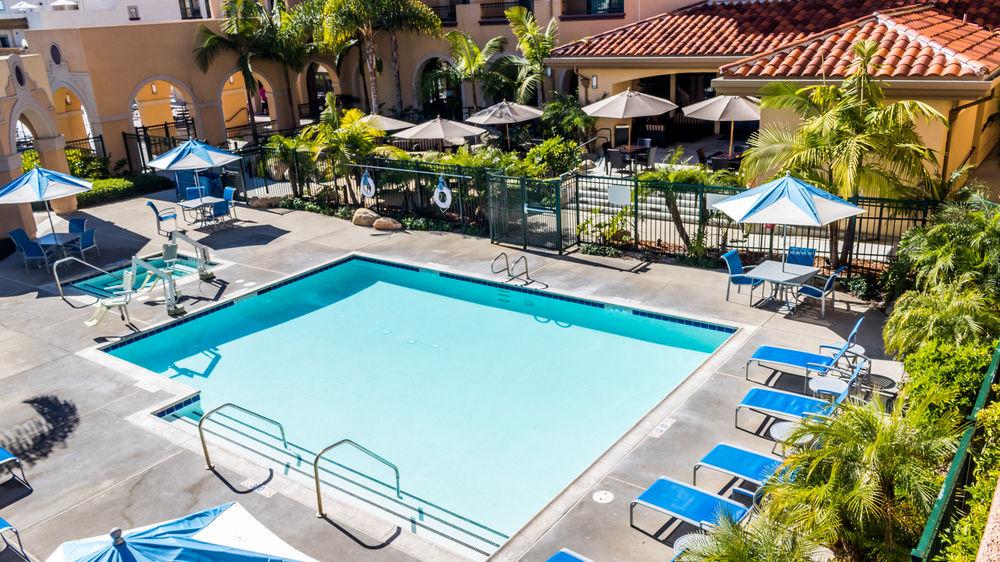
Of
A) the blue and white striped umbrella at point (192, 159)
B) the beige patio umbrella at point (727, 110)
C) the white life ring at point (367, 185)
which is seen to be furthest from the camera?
the white life ring at point (367, 185)


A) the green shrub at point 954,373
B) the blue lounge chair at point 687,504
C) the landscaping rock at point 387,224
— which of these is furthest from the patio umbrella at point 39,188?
the green shrub at point 954,373

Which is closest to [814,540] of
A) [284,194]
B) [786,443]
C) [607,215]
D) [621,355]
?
[786,443]

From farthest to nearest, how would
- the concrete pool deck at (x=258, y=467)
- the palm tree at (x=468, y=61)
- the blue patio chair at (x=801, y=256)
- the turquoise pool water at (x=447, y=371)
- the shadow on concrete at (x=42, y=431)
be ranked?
the palm tree at (x=468, y=61), the blue patio chair at (x=801, y=256), the turquoise pool water at (x=447, y=371), the shadow on concrete at (x=42, y=431), the concrete pool deck at (x=258, y=467)

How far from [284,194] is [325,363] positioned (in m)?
11.2

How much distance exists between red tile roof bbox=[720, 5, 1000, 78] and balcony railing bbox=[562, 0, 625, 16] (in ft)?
32.8

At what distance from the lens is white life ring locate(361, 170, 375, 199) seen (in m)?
20.5

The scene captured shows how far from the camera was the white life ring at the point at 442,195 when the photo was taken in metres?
19.0

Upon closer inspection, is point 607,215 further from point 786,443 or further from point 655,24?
point 786,443

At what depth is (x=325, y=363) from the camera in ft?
45.4

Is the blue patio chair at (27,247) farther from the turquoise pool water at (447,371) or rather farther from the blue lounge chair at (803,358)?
the blue lounge chair at (803,358)

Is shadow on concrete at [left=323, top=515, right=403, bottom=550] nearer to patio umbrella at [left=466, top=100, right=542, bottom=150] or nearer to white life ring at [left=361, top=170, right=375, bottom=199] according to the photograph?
white life ring at [left=361, top=170, right=375, bottom=199]

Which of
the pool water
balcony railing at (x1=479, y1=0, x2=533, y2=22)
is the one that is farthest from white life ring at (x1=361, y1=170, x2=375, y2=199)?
balcony railing at (x1=479, y1=0, x2=533, y2=22)

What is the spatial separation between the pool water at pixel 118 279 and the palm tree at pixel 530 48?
499 inches

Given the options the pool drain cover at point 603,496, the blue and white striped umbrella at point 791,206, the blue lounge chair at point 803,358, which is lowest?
the pool drain cover at point 603,496
